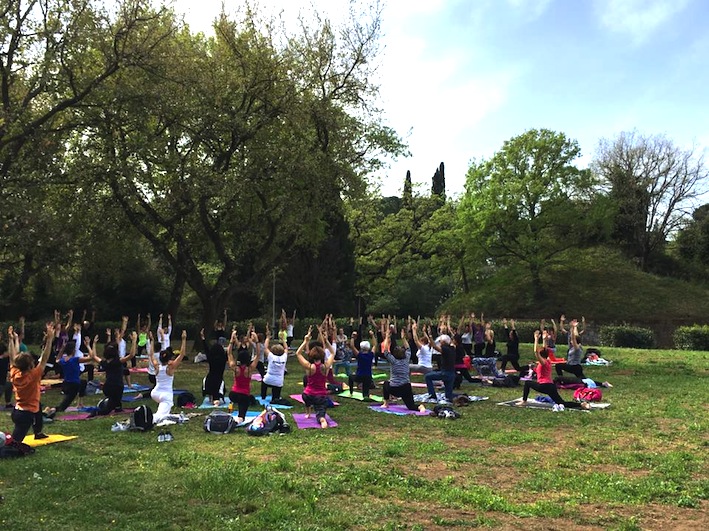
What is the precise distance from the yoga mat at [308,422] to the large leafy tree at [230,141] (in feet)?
39.9

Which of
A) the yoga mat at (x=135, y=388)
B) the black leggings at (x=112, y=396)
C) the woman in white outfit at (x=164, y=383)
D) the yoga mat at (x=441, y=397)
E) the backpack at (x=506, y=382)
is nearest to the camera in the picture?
the woman in white outfit at (x=164, y=383)

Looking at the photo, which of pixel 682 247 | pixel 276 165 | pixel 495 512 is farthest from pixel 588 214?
pixel 495 512

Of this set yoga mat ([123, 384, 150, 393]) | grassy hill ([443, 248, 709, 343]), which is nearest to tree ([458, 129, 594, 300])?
grassy hill ([443, 248, 709, 343])

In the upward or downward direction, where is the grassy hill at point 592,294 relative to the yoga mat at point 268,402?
upward

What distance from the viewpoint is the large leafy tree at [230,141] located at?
2217 centimetres

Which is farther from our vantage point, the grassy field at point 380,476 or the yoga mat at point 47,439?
the yoga mat at point 47,439

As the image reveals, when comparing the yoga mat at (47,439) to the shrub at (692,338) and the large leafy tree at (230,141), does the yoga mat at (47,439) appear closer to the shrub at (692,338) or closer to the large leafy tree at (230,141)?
the large leafy tree at (230,141)

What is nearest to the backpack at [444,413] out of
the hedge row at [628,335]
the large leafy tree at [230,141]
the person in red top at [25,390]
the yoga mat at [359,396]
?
the yoga mat at [359,396]

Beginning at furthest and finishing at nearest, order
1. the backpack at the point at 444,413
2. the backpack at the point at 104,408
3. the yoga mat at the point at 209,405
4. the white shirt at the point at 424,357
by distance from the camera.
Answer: the white shirt at the point at 424,357 → the yoga mat at the point at 209,405 → the backpack at the point at 104,408 → the backpack at the point at 444,413

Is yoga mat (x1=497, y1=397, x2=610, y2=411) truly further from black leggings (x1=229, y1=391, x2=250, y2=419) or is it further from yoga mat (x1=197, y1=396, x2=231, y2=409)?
yoga mat (x1=197, y1=396, x2=231, y2=409)

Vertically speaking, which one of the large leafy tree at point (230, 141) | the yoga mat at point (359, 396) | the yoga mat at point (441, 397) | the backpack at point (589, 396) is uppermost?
the large leafy tree at point (230, 141)

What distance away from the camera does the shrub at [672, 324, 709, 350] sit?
31.8 metres

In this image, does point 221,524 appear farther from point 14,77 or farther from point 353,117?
point 353,117

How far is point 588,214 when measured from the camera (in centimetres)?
4553
